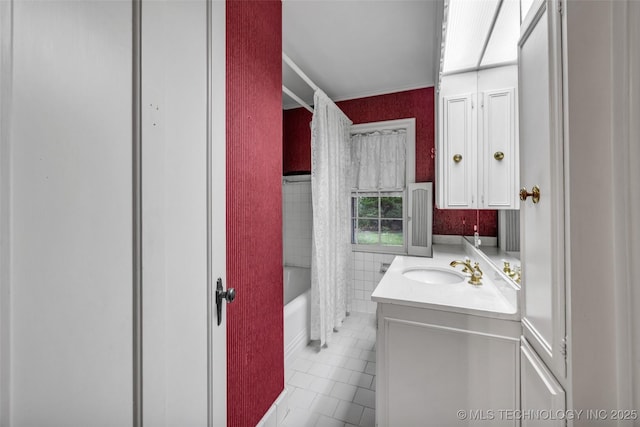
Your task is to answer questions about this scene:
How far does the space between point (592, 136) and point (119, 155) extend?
1015 mm

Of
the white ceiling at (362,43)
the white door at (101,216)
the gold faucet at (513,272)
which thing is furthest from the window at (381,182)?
the white door at (101,216)

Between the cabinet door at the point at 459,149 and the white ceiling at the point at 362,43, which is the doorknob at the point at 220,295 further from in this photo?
the white ceiling at the point at 362,43

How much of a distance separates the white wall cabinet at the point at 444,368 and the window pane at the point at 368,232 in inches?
70.3

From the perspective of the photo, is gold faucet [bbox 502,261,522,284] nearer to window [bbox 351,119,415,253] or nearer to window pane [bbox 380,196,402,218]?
window [bbox 351,119,415,253]

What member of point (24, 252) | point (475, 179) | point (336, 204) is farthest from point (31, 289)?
point (336, 204)

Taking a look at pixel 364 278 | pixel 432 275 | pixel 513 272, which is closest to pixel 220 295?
pixel 513 272

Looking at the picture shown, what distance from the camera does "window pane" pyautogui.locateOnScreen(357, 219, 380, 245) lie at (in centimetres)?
303

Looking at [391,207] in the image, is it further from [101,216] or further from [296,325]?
[101,216]

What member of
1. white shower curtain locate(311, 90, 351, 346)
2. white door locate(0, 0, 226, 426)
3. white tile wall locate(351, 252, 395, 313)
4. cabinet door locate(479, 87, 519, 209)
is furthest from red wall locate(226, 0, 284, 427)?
white tile wall locate(351, 252, 395, 313)

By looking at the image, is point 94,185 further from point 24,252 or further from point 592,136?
point 592,136

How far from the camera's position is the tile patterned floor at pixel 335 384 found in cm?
150

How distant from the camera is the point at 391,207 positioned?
297 cm

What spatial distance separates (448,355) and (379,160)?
7.33 ft

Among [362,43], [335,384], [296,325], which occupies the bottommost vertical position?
[335,384]
